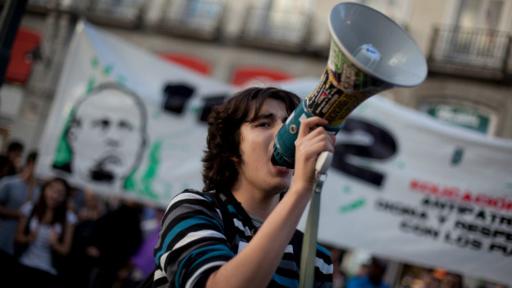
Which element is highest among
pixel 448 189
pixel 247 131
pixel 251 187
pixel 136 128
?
pixel 247 131

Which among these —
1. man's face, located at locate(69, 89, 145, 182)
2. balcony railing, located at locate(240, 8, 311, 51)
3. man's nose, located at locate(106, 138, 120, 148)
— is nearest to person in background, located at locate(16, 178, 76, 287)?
man's face, located at locate(69, 89, 145, 182)

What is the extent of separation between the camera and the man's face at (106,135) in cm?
622

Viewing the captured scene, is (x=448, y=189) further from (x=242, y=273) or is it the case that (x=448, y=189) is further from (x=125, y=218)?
(x=242, y=273)

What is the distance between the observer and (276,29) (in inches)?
688

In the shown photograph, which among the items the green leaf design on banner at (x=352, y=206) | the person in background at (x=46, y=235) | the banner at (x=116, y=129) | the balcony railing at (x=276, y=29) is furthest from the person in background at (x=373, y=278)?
the balcony railing at (x=276, y=29)

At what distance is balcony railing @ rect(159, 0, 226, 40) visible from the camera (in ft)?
58.2

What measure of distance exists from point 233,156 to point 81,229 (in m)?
5.13

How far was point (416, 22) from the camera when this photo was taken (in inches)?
647

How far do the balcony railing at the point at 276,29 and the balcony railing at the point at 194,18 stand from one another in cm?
87

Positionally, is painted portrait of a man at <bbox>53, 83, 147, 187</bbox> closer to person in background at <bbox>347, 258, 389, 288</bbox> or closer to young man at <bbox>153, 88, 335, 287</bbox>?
person in background at <bbox>347, 258, 389, 288</bbox>

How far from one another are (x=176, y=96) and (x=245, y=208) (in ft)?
14.9

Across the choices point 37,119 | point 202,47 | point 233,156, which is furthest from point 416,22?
point 233,156

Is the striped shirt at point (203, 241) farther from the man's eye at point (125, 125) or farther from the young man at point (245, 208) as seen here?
the man's eye at point (125, 125)

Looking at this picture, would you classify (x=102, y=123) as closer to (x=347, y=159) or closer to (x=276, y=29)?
(x=347, y=159)
